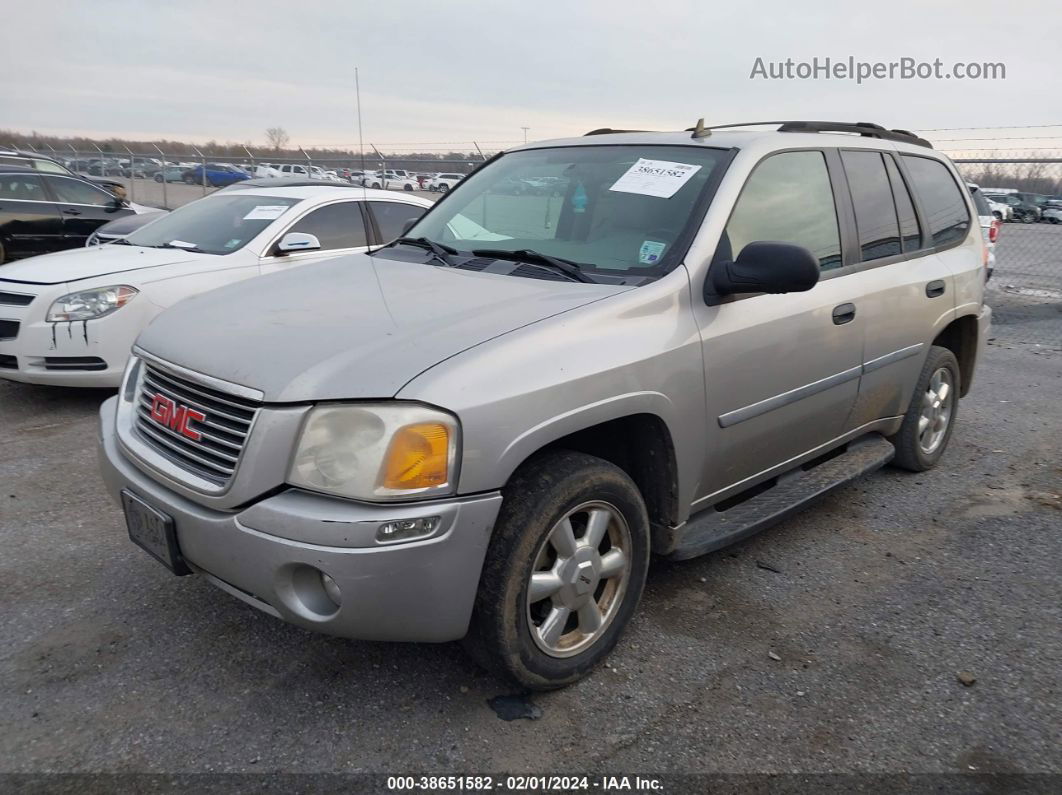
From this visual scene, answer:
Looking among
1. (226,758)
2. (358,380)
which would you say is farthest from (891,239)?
(226,758)

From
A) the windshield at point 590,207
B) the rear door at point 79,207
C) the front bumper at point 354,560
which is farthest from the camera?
the rear door at point 79,207

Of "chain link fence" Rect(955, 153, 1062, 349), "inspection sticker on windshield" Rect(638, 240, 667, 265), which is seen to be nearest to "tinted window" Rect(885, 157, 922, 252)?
"inspection sticker on windshield" Rect(638, 240, 667, 265)

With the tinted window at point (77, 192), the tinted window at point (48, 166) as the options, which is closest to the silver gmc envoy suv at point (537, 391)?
the tinted window at point (77, 192)

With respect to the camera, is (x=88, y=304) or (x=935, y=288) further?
(x=88, y=304)

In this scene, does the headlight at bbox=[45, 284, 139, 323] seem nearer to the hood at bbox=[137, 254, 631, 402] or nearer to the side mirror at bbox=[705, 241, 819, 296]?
the hood at bbox=[137, 254, 631, 402]

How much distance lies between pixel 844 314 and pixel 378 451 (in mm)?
2284

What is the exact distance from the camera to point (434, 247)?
3598 millimetres

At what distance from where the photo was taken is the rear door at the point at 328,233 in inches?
241

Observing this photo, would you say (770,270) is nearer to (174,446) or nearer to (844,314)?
(844,314)

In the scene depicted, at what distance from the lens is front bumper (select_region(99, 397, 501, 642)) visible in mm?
2158

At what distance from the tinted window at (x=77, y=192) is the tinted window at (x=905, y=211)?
9615 millimetres

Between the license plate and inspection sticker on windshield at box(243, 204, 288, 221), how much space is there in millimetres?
3974

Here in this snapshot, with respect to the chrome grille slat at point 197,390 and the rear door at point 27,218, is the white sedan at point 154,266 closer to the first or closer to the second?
the chrome grille slat at point 197,390

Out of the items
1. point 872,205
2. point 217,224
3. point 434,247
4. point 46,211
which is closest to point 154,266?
point 217,224
